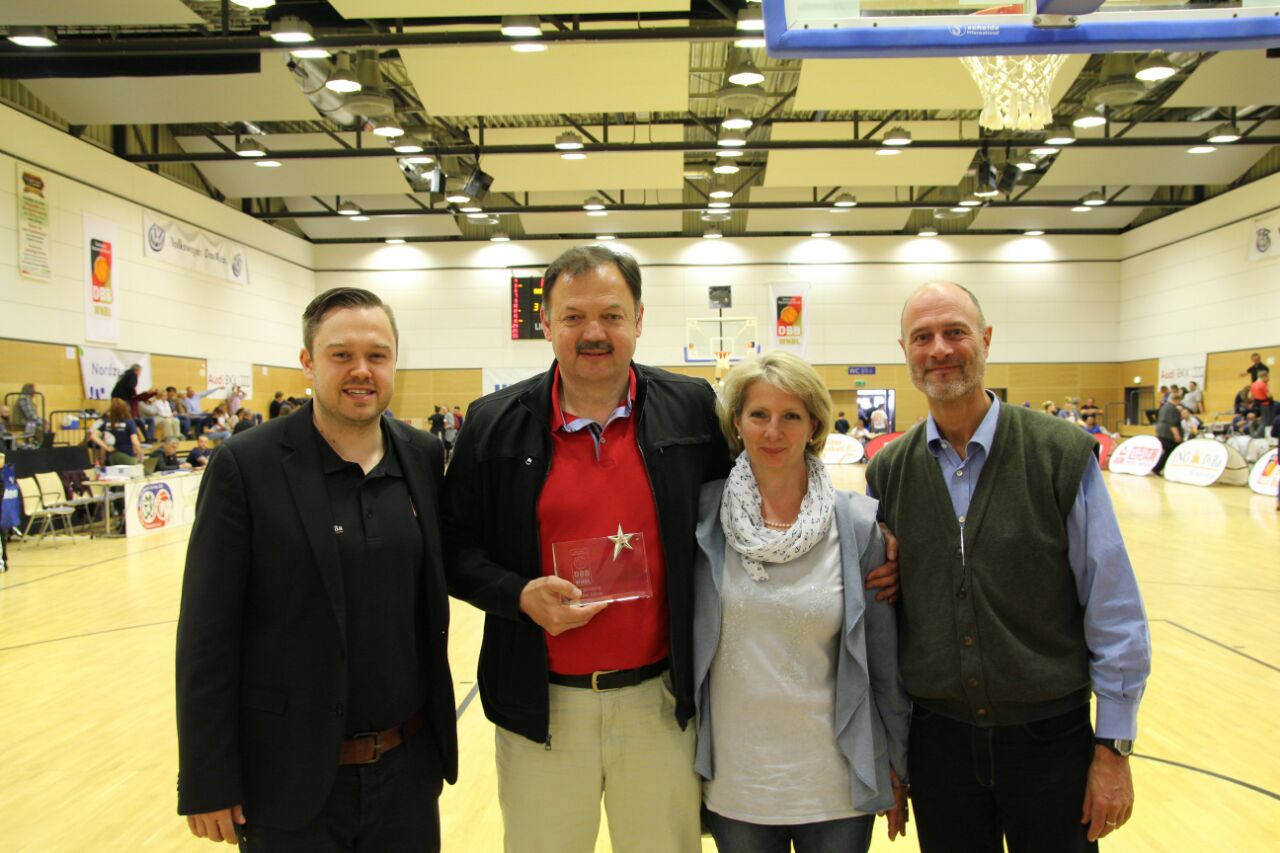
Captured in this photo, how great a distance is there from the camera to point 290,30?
10125 mm

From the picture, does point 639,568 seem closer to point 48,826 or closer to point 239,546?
point 239,546

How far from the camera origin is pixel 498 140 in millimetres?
16750

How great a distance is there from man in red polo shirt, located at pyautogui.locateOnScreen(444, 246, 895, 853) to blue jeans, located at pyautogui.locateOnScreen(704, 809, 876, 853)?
0.14 meters

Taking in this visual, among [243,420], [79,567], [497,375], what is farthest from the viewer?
[497,375]

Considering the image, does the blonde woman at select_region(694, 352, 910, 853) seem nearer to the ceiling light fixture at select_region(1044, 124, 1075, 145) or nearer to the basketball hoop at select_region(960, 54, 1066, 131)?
the basketball hoop at select_region(960, 54, 1066, 131)

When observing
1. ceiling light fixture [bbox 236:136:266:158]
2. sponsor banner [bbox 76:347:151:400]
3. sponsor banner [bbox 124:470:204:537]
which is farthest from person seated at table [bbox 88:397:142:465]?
ceiling light fixture [bbox 236:136:266:158]

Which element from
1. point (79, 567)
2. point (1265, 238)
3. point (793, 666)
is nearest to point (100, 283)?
point (79, 567)

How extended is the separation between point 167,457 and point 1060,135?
16704mm

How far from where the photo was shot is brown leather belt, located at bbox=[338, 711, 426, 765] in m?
1.79

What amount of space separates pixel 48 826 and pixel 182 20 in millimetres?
10711

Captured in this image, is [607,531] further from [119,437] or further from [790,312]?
[790,312]

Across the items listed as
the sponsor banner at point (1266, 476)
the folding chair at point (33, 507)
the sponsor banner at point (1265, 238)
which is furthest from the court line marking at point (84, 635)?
the sponsor banner at point (1265, 238)

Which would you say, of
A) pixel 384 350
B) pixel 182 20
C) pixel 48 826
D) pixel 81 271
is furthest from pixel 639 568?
pixel 81 271

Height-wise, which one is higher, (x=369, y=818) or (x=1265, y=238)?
(x=1265, y=238)
